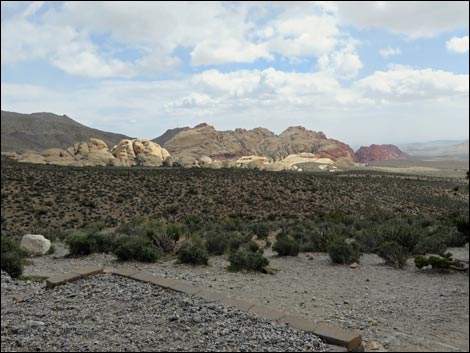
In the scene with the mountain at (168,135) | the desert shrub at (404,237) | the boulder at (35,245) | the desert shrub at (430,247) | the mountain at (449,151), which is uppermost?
the mountain at (168,135)

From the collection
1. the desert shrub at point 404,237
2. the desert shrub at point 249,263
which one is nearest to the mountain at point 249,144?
the desert shrub at point 404,237

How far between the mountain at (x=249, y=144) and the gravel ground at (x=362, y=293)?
67.4 metres

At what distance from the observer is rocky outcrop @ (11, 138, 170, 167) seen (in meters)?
64.7

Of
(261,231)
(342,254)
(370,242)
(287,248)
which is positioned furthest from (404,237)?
(261,231)

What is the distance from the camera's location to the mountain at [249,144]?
86000mm

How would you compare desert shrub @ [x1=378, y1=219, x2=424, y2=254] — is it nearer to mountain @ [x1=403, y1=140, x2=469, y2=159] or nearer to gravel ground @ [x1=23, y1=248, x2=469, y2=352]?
gravel ground @ [x1=23, y1=248, x2=469, y2=352]

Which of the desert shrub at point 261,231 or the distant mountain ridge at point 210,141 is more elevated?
the distant mountain ridge at point 210,141

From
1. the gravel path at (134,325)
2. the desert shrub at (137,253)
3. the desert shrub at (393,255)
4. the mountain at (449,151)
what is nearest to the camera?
the gravel path at (134,325)

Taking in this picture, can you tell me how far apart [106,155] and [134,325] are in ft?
236

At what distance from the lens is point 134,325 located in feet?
18.4

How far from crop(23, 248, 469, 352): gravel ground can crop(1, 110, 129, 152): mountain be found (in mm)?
96636

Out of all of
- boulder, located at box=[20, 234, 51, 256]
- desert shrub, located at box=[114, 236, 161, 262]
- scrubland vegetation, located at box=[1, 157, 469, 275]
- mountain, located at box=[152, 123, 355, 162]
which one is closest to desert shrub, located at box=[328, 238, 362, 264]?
scrubland vegetation, located at box=[1, 157, 469, 275]

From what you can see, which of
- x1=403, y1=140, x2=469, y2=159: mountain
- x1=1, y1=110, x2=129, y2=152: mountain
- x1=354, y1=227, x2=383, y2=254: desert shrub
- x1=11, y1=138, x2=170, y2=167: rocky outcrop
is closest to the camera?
x1=403, y1=140, x2=469, y2=159: mountain

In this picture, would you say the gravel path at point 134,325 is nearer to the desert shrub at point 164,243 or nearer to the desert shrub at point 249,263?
the desert shrub at point 249,263
